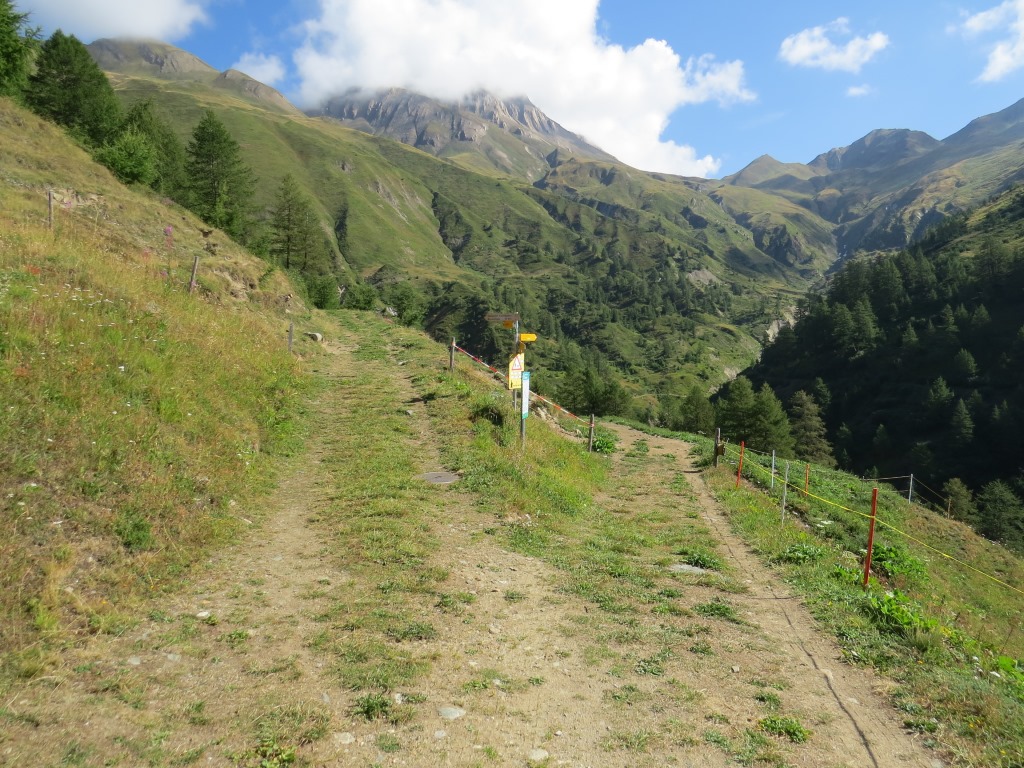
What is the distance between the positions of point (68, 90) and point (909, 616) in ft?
199

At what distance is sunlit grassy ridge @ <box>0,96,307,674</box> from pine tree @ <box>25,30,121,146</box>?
30.9 m

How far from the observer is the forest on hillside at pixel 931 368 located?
9706 cm

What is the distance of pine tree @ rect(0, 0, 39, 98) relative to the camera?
3328 centimetres

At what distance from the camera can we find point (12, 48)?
34.8 meters

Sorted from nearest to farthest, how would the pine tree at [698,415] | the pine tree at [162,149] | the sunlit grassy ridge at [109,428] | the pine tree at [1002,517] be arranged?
the sunlit grassy ridge at [109,428]
the pine tree at [162,149]
the pine tree at [1002,517]
the pine tree at [698,415]

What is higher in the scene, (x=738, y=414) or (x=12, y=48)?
(x=12, y=48)

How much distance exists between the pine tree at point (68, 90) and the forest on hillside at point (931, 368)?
9922 centimetres

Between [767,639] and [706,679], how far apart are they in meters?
1.77

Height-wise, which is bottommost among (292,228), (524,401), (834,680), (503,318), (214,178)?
(834,680)

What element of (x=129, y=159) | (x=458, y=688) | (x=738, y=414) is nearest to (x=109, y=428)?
(x=458, y=688)

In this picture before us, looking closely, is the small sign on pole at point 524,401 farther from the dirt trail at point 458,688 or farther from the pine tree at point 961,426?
the pine tree at point 961,426

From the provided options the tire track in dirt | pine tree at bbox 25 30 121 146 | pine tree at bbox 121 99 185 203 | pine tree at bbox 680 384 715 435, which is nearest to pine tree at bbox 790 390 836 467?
pine tree at bbox 680 384 715 435

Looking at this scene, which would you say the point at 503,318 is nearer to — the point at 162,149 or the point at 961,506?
the point at 162,149

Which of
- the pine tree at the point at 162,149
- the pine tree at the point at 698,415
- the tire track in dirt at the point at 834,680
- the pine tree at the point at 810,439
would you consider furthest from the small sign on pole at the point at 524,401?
the pine tree at the point at 810,439
